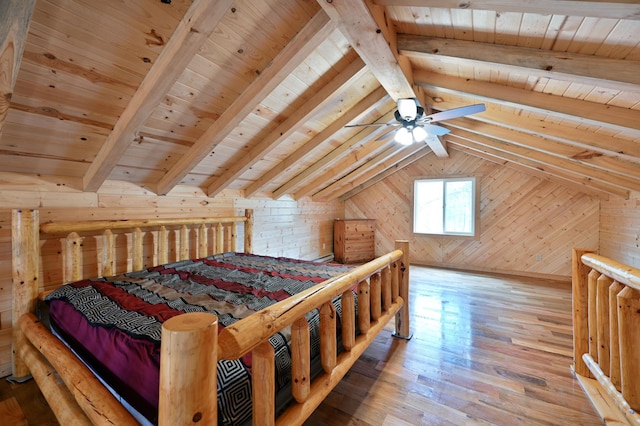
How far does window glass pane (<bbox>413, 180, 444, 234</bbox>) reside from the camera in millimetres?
5852

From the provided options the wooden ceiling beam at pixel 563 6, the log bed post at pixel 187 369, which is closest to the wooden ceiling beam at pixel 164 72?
the wooden ceiling beam at pixel 563 6

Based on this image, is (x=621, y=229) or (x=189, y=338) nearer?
(x=189, y=338)

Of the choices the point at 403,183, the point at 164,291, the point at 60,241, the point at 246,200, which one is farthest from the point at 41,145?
the point at 403,183

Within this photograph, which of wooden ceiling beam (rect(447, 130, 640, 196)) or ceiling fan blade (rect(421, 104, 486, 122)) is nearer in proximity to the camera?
ceiling fan blade (rect(421, 104, 486, 122))

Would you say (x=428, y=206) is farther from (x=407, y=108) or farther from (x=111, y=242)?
(x=111, y=242)

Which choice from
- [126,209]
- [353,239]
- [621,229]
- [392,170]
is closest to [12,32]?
[126,209]

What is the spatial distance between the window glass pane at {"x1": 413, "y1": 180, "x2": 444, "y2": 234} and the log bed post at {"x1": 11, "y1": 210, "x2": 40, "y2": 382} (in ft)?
19.3

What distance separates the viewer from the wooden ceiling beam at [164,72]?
1389 mm

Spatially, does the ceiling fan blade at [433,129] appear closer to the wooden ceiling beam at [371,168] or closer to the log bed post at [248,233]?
the wooden ceiling beam at [371,168]

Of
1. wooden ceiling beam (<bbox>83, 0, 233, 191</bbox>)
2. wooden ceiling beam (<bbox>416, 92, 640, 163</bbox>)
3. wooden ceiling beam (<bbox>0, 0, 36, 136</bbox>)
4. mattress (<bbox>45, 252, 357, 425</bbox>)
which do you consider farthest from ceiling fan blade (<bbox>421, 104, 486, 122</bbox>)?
wooden ceiling beam (<bbox>0, 0, 36, 136</bbox>)

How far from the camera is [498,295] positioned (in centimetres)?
391

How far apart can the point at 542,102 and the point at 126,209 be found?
382 cm

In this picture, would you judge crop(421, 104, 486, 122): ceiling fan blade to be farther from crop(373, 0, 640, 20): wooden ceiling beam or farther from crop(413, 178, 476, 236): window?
crop(413, 178, 476, 236): window

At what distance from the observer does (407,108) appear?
2.36 m
